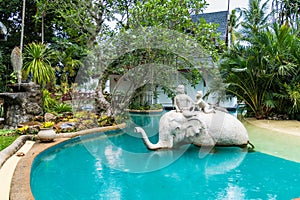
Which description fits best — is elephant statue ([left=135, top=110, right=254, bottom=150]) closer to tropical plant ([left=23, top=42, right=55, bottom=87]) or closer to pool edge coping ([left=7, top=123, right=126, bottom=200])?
pool edge coping ([left=7, top=123, right=126, bottom=200])

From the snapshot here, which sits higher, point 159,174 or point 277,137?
point 277,137

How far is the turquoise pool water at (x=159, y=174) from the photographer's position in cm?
384

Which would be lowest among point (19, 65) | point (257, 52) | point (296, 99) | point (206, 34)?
point (296, 99)

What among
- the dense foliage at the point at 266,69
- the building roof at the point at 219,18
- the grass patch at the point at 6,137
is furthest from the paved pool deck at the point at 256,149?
the building roof at the point at 219,18

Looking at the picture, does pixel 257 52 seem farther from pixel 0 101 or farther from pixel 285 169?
pixel 0 101

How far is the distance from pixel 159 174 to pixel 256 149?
2.88 meters

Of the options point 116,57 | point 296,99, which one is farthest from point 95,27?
point 296,99

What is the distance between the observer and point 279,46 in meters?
8.40

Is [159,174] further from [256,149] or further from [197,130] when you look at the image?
[256,149]

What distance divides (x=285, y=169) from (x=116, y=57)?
243 inches

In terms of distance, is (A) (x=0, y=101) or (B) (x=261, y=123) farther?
(A) (x=0, y=101)

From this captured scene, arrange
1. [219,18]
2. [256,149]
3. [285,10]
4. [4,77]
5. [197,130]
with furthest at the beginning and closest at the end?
1. [285,10]
2. [219,18]
3. [4,77]
4. [256,149]
5. [197,130]

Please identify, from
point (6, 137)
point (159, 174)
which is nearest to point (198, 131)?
point (159, 174)

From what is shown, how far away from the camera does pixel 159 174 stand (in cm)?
467
